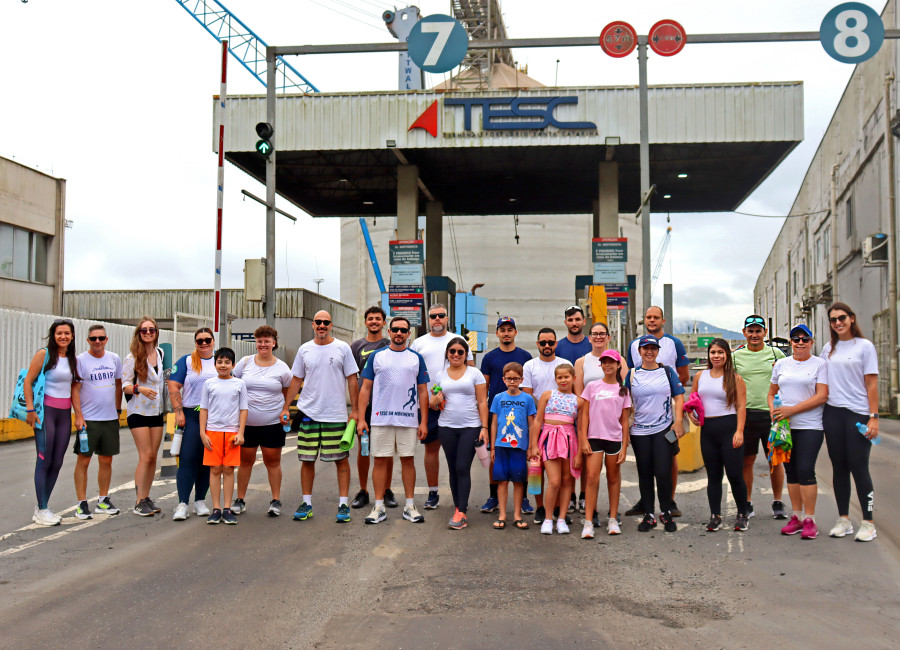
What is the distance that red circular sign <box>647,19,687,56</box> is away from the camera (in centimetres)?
1568

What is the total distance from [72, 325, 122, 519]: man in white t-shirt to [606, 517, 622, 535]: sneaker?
→ 4.66m

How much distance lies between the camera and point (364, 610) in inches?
197

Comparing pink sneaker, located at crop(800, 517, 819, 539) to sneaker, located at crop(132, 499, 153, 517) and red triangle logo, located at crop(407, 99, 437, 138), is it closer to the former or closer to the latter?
sneaker, located at crop(132, 499, 153, 517)

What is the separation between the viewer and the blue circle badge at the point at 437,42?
564 inches

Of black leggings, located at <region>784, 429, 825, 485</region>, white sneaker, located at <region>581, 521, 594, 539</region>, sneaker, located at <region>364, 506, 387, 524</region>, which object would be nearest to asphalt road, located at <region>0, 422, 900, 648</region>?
white sneaker, located at <region>581, 521, 594, 539</region>

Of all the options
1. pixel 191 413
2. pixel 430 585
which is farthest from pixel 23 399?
pixel 430 585

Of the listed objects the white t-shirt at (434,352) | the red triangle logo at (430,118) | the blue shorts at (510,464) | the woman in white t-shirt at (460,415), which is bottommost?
the blue shorts at (510,464)

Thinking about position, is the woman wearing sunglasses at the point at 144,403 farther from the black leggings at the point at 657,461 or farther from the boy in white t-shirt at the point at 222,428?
the black leggings at the point at 657,461

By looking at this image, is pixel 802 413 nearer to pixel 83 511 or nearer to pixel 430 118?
pixel 83 511

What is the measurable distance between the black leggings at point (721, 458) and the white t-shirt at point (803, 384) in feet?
1.61

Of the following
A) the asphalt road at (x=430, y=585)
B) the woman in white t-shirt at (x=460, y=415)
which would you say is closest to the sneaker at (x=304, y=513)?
the asphalt road at (x=430, y=585)

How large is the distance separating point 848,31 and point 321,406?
38.3 ft

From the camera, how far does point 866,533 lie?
6.88 m

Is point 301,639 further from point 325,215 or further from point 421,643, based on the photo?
point 325,215
